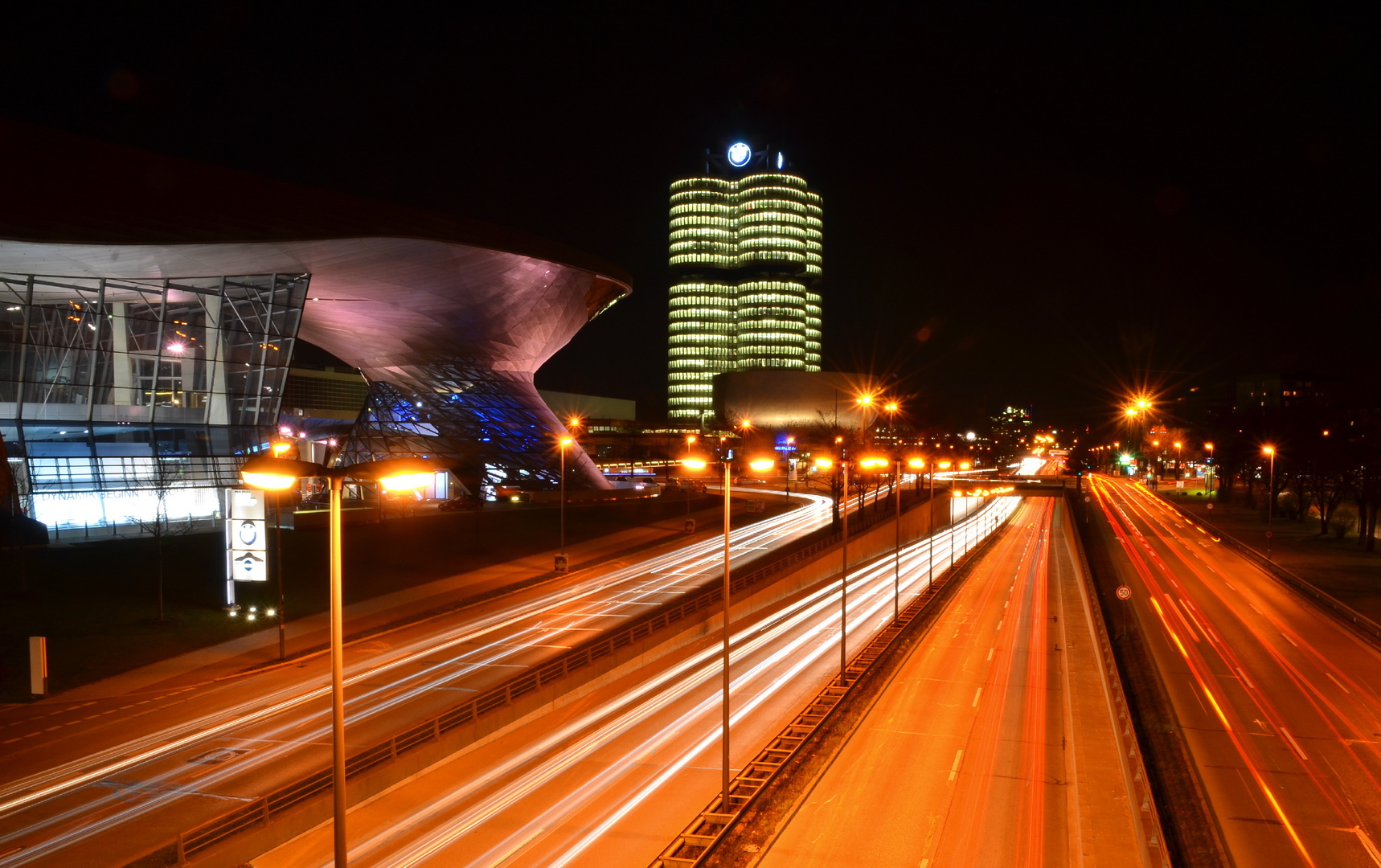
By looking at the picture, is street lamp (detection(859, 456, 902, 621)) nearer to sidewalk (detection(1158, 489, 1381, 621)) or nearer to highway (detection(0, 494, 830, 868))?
highway (detection(0, 494, 830, 868))

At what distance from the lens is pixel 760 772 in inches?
669

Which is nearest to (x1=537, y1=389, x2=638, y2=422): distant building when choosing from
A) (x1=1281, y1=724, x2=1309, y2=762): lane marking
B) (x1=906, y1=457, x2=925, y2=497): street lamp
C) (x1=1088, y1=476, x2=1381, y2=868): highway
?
(x1=906, y1=457, x2=925, y2=497): street lamp

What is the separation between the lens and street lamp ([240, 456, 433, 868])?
9.18m

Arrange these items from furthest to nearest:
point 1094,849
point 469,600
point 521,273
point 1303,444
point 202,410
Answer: point 1303,444 → point 521,273 → point 202,410 → point 469,600 → point 1094,849

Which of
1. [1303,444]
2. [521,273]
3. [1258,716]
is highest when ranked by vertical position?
[521,273]

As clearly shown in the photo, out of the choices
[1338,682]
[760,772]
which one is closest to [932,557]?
[1338,682]

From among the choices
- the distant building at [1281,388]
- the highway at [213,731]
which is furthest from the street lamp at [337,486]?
the distant building at [1281,388]

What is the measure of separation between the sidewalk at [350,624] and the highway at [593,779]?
9786 millimetres

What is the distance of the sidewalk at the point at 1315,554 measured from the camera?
130 feet

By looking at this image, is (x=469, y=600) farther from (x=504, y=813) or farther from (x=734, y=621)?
(x=504, y=813)

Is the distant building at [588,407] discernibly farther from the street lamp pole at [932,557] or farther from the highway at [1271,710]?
the highway at [1271,710]

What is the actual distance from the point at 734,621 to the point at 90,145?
110ft

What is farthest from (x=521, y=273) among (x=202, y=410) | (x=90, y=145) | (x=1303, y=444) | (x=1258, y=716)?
(x=1303, y=444)

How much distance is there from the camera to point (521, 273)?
57625 mm
